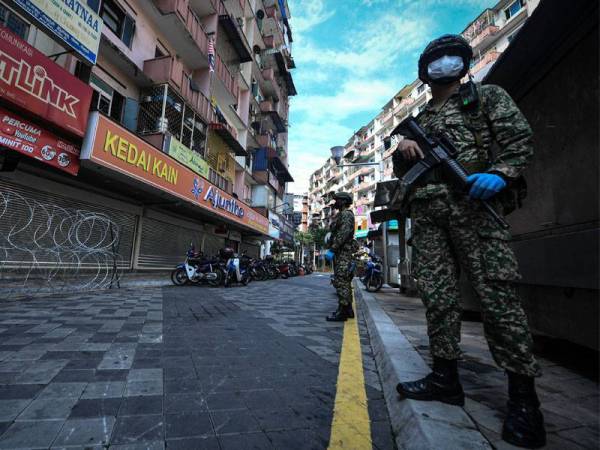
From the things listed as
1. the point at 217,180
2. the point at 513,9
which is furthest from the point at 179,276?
the point at 513,9

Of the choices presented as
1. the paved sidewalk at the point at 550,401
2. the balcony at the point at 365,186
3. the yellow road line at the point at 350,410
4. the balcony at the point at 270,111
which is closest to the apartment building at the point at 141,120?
the balcony at the point at 270,111

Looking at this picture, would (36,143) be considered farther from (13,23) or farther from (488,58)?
(488,58)

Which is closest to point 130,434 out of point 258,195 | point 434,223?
point 434,223

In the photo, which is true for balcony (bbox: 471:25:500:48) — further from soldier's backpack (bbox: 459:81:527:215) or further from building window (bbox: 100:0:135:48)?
soldier's backpack (bbox: 459:81:527:215)

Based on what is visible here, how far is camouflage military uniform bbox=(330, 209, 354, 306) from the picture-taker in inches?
176

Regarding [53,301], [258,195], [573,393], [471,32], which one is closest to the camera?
[573,393]

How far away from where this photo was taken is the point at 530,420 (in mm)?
1229

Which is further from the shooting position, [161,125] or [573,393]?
[161,125]

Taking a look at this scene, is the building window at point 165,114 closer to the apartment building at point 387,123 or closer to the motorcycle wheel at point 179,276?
the motorcycle wheel at point 179,276

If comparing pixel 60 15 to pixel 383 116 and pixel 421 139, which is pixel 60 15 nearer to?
pixel 421 139

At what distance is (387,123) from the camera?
4331 centimetres

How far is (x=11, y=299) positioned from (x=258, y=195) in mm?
17971

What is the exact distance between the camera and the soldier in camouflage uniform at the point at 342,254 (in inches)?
177

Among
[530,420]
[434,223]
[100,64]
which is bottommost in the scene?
[530,420]
